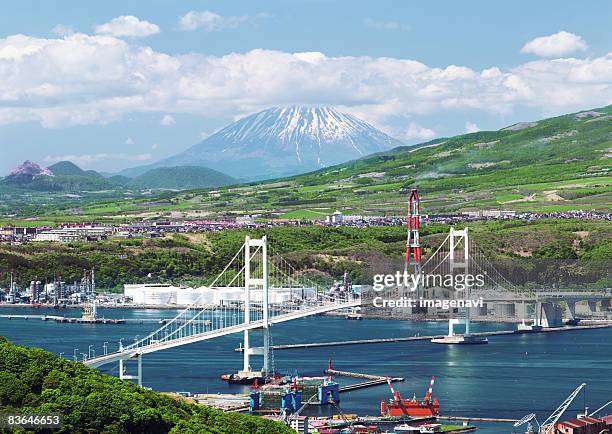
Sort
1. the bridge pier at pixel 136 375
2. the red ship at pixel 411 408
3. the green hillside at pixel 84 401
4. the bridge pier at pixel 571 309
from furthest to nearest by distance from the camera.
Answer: the bridge pier at pixel 571 309 → the bridge pier at pixel 136 375 → the red ship at pixel 411 408 → the green hillside at pixel 84 401

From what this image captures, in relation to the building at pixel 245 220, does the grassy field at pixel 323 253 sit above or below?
below

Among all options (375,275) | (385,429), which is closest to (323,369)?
(385,429)

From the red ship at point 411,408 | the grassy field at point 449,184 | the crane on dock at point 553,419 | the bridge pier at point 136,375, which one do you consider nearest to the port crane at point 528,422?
the crane on dock at point 553,419

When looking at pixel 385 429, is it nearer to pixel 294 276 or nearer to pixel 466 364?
pixel 466 364

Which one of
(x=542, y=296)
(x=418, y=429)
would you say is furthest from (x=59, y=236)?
(x=418, y=429)

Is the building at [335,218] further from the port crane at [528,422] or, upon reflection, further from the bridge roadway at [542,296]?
the port crane at [528,422]

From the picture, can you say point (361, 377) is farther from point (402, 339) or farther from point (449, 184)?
point (449, 184)

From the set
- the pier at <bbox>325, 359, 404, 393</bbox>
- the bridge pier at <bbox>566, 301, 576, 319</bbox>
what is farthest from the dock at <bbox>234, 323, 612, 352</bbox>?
the pier at <bbox>325, 359, 404, 393</bbox>
